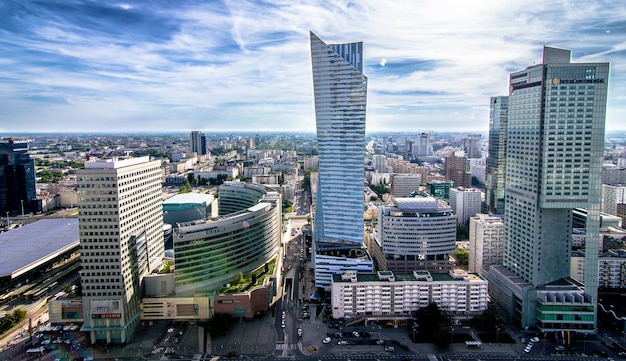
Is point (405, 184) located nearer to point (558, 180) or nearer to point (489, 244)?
point (489, 244)

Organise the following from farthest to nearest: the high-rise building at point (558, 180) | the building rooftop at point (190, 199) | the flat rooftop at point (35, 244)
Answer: the building rooftop at point (190, 199) < the flat rooftop at point (35, 244) < the high-rise building at point (558, 180)

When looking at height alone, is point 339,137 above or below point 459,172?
above

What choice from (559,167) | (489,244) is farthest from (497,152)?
(559,167)

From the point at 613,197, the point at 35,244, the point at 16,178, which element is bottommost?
the point at 35,244

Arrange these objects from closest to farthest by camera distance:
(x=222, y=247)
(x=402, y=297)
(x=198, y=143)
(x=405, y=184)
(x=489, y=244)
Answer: (x=402, y=297) → (x=222, y=247) → (x=489, y=244) → (x=405, y=184) → (x=198, y=143)

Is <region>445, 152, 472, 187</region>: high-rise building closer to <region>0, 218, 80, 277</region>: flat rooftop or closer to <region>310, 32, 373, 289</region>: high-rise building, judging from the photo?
<region>310, 32, 373, 289</region>: high-rise building

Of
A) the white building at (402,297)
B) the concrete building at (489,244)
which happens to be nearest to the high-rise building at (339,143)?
the white building at (402,297)

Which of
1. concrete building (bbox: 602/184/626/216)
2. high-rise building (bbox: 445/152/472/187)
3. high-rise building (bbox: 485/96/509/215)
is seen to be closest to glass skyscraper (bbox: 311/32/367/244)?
high-rise building (bbox: 485/96/509/215)

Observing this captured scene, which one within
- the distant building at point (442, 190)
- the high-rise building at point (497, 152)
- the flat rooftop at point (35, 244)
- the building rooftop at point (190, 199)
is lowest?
the flat rooftop at point (35, 244)

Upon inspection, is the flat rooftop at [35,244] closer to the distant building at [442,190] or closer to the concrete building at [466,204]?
the concrete building at [466,204]
